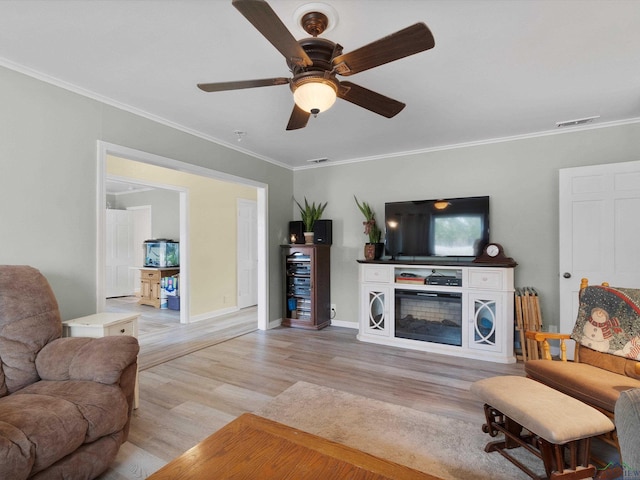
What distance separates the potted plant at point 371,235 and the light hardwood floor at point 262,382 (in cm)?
116

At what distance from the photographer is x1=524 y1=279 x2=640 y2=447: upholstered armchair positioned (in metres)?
1.80

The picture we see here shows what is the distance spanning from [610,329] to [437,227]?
2070 mm

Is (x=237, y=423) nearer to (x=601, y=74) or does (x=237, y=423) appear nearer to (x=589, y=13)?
(x=589, y=13)

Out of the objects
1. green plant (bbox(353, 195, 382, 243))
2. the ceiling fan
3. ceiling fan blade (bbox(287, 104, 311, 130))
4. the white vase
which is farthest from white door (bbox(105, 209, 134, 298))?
the ceiling fan

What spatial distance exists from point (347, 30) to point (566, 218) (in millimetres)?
2992

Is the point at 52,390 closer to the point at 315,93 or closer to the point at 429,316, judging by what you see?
the point at 315,93

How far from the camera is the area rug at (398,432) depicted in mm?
1812

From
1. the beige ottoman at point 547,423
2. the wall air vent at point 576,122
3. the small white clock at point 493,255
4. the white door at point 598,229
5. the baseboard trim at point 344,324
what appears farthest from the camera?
the baseboard trim at point 344,324

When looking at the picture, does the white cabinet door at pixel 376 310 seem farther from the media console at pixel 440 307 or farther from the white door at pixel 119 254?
the white door at pixel 119 254

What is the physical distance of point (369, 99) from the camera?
190 cm

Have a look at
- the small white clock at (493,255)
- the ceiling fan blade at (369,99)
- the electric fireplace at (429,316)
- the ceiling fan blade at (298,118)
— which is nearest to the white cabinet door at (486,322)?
the electric fireplace at (429,316)

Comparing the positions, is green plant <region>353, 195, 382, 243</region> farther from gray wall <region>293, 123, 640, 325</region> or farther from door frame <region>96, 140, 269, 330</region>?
door frame <region>96, 140, 269, 330</region>

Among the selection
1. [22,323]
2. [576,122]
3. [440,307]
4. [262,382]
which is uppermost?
[576,122]

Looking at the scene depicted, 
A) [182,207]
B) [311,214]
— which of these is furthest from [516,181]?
[182,207]
